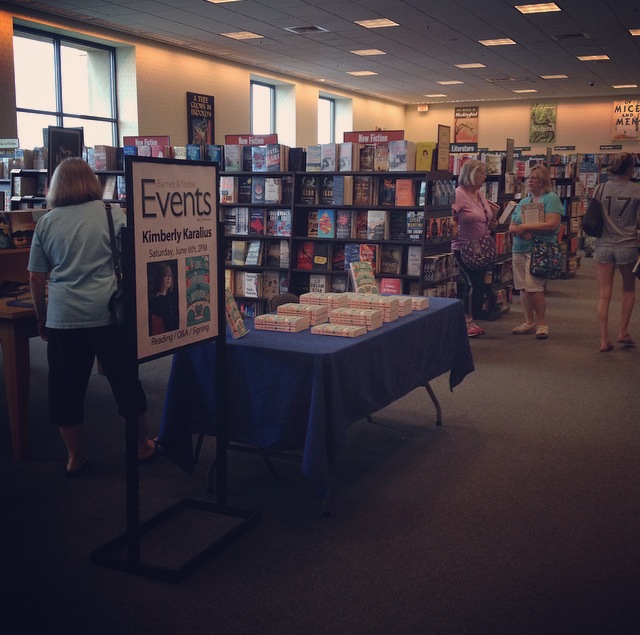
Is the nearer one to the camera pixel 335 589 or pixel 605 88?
pixel 335 589

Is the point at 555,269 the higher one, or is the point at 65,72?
the point at 65,72

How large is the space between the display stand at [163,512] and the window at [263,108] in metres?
14.5

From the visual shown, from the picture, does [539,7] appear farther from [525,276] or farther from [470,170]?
[525,276]

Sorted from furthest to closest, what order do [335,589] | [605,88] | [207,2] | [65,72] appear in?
[605,88] → [65,72] → [207,2] → [335,589]

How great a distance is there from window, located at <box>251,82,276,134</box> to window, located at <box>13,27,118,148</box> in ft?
14.7

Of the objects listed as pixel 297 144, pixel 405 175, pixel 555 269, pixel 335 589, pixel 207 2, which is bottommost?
pixel 335 589

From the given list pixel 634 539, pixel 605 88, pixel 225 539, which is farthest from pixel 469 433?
pixel 605 88

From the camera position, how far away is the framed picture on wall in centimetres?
576

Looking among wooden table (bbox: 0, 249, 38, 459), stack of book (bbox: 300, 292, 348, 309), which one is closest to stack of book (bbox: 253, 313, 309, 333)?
stack of book (bbox: 300, 292, 348, 309)

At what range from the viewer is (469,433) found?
4473 millimetres

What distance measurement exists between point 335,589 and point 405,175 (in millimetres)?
4564

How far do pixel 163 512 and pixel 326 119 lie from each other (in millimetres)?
18575

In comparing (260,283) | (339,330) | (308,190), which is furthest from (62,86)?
(339,330)

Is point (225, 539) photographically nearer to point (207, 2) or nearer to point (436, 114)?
point (207, 2)
